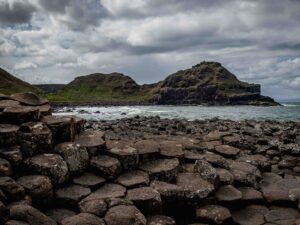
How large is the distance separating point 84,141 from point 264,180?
6314 millimetres

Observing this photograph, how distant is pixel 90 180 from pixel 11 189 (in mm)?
2388

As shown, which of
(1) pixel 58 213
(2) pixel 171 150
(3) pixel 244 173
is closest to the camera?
(1) pixel 58 213

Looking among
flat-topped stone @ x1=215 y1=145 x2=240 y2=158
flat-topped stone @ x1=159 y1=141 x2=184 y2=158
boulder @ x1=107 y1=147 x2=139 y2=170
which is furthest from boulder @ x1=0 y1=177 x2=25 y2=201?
flat-topped stone @ x1=215 y1=145 x2=240 y2=158

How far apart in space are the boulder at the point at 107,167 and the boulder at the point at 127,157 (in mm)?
210

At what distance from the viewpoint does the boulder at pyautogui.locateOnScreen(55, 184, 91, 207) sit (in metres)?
9.34

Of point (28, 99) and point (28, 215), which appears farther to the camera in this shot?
point (28, 99)

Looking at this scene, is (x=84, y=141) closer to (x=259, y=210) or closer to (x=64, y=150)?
(x=64, y=150)

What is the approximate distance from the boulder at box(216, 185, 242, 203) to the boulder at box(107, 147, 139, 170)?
8.81ft

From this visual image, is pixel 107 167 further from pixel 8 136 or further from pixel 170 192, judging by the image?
pixel 8 136

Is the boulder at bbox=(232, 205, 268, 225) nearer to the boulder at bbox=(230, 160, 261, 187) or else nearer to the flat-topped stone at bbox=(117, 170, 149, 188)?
the boulder at bbox=(230, 160, 261, 187)

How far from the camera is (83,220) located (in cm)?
800

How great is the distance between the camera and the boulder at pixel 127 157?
11.2 m

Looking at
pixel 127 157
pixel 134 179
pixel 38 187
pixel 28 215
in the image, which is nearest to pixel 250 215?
pixel 134 179

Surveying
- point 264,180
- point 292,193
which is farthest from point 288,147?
point 292,193
